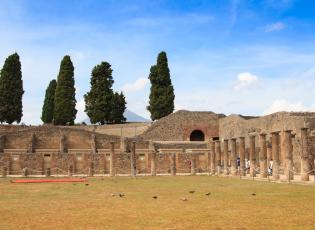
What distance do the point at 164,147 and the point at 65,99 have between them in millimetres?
13405

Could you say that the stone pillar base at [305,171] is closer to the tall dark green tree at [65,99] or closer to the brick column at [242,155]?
the brick column at [242,155]

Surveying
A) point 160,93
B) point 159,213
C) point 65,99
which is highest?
point 160,93

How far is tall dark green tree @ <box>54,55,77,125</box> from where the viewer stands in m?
50.2

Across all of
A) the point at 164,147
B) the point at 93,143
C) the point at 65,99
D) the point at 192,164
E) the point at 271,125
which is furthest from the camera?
the point at 65,99

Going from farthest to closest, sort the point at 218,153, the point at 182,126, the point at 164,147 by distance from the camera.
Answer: the point at 182,126, the point at 164,147, the point at 218,153

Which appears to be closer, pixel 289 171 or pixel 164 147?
pixel 289 171

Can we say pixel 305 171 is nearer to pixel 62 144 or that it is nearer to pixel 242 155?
pixel 242 155

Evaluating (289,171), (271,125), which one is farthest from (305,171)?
(271,125)

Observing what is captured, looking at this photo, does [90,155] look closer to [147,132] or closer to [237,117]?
[147,132]

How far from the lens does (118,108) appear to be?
5288cm

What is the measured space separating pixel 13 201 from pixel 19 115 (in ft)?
118

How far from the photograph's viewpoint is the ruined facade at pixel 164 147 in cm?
3053

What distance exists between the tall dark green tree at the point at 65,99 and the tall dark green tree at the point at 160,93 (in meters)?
8.23

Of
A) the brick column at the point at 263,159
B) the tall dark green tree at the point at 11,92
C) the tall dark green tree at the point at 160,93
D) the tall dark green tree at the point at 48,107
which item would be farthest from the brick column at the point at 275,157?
the tall dark green tree at the point at 48,107
